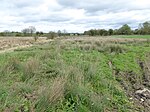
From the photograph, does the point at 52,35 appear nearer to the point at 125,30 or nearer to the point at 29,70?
the point at 29,70

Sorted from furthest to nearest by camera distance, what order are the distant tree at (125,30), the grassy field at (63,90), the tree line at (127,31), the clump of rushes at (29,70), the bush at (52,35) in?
the distant tree at (125,30) < the tree line at (127,31) < the bush at (52,35) < the clump of rushes at (29,70) < the grassy field at (63,90)

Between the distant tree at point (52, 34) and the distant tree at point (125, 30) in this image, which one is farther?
the distant tree at point (125, 30)

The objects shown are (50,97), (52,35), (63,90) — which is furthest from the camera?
(52,35)

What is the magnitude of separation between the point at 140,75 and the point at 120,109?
4402 millimetres

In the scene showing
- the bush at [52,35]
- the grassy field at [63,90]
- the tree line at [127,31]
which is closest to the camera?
the grassy field at [63,90]

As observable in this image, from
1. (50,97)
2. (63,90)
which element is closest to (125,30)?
(63,90)

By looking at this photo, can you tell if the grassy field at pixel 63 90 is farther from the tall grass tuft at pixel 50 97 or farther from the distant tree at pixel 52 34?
the distant tree at pixel 52 34

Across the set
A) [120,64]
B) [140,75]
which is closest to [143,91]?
[140,75]

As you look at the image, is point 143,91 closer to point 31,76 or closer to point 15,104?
point 31,76

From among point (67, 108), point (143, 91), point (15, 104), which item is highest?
point (15, 104)

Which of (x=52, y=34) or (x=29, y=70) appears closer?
(x=29, y=70)

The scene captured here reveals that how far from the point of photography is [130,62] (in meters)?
12.2

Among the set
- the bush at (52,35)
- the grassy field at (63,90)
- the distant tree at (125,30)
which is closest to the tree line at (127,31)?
the distant tree at (125,30)

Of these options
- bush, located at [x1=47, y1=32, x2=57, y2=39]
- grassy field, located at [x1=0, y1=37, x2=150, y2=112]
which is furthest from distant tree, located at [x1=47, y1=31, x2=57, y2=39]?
grassy field, located at [x1=0, y1=37, x2=150, y2=112]
